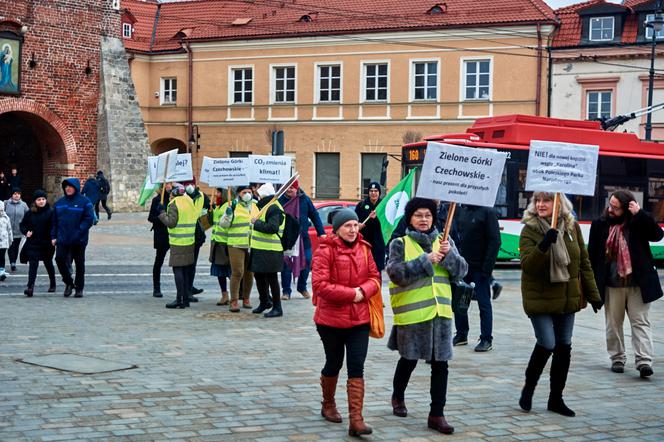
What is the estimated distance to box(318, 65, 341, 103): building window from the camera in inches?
1922

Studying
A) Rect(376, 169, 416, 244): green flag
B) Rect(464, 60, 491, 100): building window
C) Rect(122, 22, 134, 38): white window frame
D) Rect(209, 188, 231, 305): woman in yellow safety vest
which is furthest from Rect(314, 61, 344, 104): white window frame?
Rect(376, 169, 416, 244): green flag

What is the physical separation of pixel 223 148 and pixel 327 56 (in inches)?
269

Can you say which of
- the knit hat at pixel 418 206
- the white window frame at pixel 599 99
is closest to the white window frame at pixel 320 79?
the white window frame at pixel 599 99

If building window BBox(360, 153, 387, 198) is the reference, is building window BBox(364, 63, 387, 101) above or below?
above

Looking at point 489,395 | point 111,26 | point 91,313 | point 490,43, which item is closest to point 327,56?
point 490,43

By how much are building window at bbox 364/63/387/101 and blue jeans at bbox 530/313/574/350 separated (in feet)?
132

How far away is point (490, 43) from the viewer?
45.2 m

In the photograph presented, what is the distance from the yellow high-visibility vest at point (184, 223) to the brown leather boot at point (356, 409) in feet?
24.2

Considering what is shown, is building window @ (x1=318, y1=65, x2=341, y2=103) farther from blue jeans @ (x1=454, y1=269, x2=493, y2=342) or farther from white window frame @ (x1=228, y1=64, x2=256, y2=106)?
blue jeans @ (x1=454, y1=269, x2=493, y2=342)

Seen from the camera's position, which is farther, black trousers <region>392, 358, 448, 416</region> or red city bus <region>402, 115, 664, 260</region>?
red city bus <region>402, 115, 664, 260</region>

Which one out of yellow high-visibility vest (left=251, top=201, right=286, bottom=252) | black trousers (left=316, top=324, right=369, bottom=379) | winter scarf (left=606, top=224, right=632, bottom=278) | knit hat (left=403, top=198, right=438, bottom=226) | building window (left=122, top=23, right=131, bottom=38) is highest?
building window (left=122, top=23, right=131, bottom=38)

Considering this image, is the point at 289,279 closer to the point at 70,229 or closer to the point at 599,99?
the point at 70,229

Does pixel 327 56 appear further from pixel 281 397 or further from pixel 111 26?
pixel 281 397

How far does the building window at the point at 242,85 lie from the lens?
167ft
